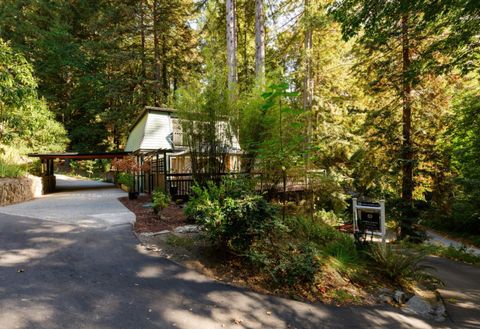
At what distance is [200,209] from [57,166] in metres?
28.7

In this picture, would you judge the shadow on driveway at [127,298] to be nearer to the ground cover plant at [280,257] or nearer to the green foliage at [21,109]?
the ground cover plant at [280,257]

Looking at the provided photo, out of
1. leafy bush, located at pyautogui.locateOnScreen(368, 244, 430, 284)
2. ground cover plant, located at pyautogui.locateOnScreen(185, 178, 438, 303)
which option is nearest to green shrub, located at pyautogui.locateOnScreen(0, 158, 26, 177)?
ground cover plant, located at pyautogui.locateOnScreen(185, 178, 438, 303)

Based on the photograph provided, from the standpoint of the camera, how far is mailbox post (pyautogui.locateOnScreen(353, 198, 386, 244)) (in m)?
4.95

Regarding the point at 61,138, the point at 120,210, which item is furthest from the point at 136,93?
the point at 120,210

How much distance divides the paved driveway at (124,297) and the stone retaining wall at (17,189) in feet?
16.5

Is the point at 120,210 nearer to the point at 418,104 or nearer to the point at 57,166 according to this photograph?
the point at 418,104

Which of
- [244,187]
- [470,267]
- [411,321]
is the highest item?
[244,187]

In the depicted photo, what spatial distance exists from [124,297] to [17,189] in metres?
8.95

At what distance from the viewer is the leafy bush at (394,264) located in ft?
15.9

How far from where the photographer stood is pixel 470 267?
721 cm

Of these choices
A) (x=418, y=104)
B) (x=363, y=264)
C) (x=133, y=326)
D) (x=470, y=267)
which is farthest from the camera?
(x=418, y=104)

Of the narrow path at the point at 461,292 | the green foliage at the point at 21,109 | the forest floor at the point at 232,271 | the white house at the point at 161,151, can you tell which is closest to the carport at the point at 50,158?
the green foliage at the point at 21,109

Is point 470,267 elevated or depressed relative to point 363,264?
depressed

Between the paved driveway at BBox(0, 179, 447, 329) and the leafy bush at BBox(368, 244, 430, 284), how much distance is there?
3.52 feet
